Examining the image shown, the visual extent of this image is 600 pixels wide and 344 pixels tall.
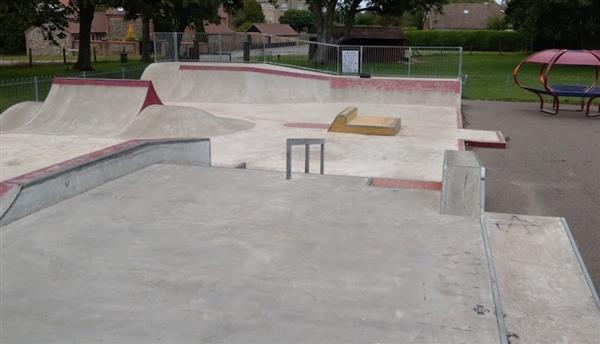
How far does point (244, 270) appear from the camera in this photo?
467 cm

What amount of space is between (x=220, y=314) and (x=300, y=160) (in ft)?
24.5

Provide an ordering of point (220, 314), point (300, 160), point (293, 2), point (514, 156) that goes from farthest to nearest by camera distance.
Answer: point (293, 2) → point (514, 156) → point (300, 160) → point (220, 314)

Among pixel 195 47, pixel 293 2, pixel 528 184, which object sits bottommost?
pixel 528 184

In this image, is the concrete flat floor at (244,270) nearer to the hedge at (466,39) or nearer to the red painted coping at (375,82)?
the red painted coping at (375,82)

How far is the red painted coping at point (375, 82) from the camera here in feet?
70.7

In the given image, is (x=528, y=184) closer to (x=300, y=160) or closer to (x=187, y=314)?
(x=300, y=160)

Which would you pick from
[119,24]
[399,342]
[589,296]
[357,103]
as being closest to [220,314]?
[399,342]

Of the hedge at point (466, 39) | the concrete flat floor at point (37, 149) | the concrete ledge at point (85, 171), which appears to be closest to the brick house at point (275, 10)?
the hedge at point (466, 39)

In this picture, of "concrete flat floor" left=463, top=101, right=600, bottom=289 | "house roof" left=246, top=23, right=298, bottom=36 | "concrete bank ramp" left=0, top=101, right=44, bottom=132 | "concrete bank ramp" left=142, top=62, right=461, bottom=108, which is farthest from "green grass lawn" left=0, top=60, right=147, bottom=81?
"house roof" left=246, top=23, right=298, bottom=36

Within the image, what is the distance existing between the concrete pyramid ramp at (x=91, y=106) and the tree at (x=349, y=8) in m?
24.6

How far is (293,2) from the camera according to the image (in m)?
163

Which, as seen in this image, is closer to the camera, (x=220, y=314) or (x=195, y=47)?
(x=220, y=314)

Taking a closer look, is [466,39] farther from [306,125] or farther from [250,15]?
[306,125]

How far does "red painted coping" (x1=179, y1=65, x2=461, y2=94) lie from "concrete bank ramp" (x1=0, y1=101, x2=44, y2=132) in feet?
27.4
